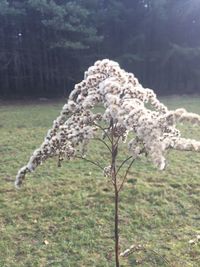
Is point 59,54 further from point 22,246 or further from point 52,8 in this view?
point 22,246

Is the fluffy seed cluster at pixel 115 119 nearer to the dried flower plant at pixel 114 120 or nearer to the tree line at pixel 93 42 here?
the dried flower plant at pixel 114 120

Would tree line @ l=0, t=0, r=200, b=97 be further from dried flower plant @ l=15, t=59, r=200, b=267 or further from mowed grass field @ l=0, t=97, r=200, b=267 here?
dried flower plant @ l=15, t=59, r=200, b=267

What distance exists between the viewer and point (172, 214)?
2990 millimetres

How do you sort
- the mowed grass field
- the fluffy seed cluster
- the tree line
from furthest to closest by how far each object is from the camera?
the tree line, the mowed grass field, the fluffy seed cluster

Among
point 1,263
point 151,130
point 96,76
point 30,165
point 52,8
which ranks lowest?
point 1,263

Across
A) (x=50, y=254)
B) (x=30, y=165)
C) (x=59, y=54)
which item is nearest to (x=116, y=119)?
(x=30, y=165)

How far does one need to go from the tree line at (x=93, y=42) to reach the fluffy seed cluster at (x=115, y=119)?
350 inches

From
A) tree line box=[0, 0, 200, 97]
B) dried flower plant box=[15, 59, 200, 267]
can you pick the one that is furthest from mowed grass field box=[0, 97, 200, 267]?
tree line box=[0, 0, 200, 97]

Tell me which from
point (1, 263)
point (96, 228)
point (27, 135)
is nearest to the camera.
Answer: point (1, 263)

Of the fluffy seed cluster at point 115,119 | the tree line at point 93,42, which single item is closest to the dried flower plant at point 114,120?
the fluffy seed cluster at point 115,119

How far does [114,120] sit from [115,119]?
0.08ft

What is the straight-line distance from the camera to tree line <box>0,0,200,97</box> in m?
10.2

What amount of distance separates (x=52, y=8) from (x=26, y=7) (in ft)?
2.61

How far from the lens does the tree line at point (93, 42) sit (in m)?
10.2
